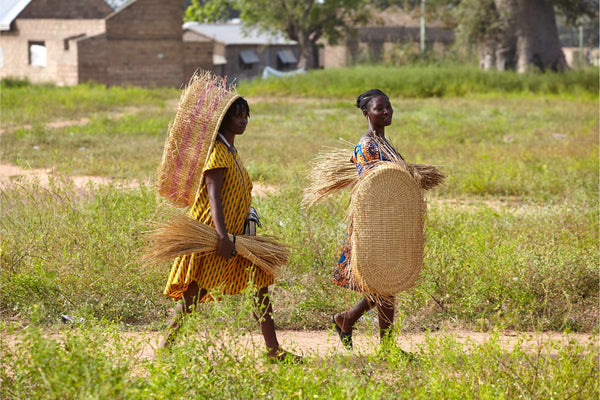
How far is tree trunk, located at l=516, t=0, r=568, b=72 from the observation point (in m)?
25.3

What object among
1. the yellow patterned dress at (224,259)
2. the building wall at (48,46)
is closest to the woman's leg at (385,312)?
the yellow patterned dress at (224,259)

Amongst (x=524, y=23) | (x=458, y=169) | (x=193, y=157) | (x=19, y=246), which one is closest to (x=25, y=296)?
(x=19, y=246)

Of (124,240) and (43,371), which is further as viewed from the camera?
(124,240)

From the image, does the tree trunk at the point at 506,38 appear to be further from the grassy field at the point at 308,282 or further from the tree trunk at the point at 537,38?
the grassy field at the point at 308,282

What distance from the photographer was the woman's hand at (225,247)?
3.81 meters

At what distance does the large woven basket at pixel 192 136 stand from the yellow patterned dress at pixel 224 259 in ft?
0.20

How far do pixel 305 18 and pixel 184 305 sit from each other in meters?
34.4

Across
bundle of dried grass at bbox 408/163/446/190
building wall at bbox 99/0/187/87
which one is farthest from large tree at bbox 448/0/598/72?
bundle of dried grass at bbox 408/163/446/190

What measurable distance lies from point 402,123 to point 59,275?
1179cm

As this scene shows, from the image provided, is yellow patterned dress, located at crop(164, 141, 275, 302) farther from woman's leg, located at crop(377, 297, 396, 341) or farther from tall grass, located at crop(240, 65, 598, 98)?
tall grass, located at crop(240, 65, 598, 98)

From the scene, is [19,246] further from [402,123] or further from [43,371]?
[402,123]

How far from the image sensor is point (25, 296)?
16.3ft

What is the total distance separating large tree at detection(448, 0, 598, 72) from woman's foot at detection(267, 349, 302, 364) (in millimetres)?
23218

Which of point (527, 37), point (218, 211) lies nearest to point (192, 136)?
point (218, 211)
